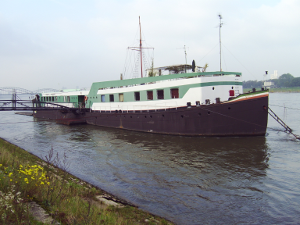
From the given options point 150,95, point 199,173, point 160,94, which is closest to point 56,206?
point 199,173

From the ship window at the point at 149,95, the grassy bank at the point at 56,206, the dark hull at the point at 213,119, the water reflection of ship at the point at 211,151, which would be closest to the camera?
the grassy bank at the point at 56,206

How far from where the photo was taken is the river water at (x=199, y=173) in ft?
25.6

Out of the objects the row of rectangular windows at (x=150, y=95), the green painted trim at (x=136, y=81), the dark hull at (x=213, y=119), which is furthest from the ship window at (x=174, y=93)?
the dark hull at (x=213, y=119)

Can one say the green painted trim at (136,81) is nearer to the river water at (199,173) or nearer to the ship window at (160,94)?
the ship window at (160,94)

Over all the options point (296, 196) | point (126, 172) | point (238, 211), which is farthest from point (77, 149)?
point (296, 196)

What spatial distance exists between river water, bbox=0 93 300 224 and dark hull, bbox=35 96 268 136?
25.9 inches

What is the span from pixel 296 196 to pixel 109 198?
720 centimetres

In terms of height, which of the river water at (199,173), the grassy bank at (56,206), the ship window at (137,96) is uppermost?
the ship window at (137,96)

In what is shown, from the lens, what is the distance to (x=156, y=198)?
879 centimetres

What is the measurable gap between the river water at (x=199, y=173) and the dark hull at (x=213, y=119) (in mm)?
659

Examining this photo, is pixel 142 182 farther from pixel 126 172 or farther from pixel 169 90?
pixel 169 90

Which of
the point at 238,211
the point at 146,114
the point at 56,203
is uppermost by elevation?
the point at 146,114

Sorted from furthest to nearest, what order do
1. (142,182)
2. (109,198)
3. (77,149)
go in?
(77,149) < (142,182) < (109,198)

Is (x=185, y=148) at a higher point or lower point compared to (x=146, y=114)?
lower
